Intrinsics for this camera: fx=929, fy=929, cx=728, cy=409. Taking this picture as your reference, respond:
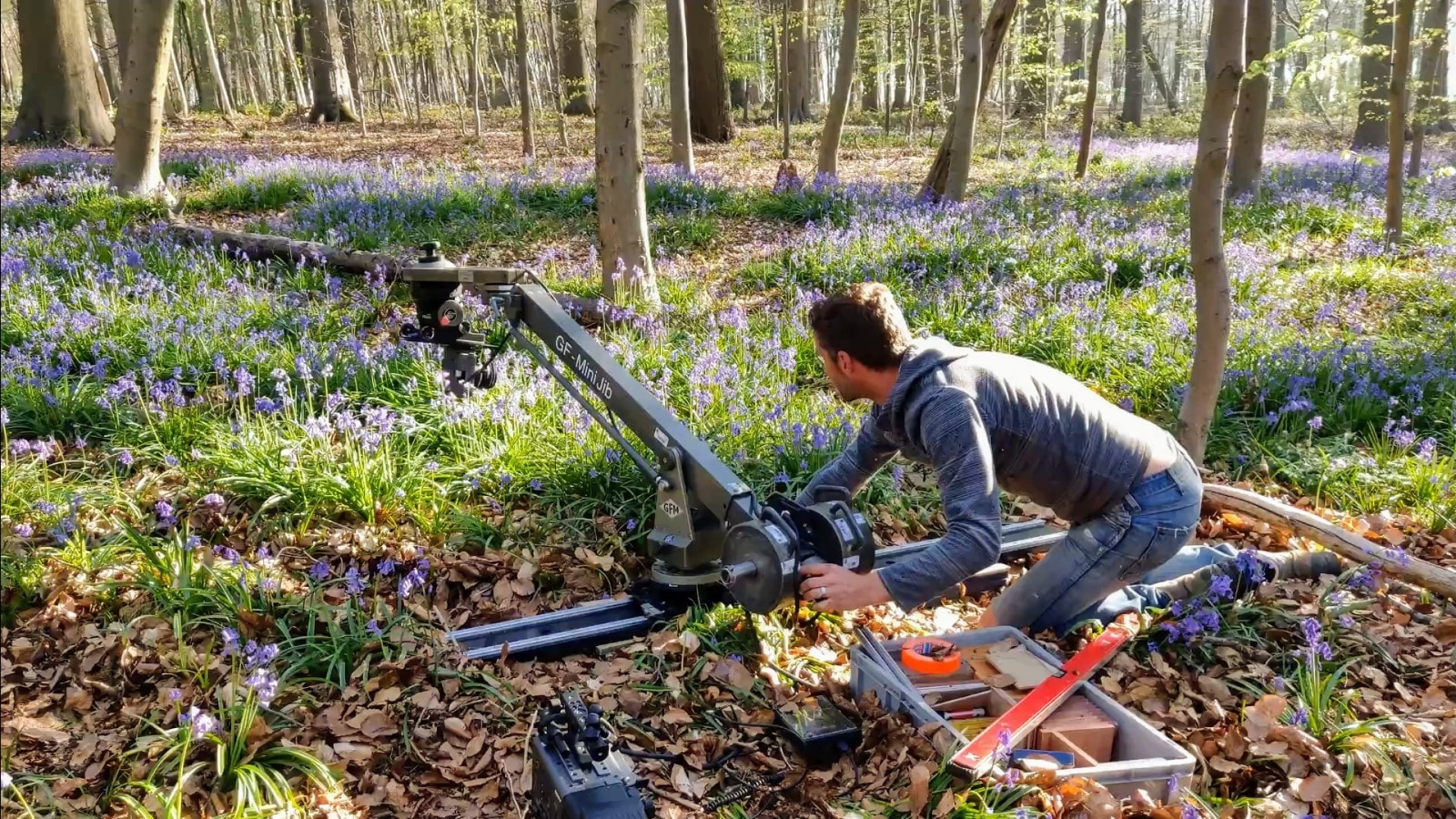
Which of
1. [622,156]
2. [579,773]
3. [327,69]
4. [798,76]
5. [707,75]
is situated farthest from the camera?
[798,76]

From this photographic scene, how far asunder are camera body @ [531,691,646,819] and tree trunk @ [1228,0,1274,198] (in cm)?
958

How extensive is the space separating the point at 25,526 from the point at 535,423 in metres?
2.29

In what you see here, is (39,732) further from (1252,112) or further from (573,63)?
(573,63)

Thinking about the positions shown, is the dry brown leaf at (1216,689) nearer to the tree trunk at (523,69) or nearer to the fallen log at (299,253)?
the fallen log at (299,253)

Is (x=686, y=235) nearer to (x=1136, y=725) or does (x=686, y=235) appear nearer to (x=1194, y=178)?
(x=1194, y=178)

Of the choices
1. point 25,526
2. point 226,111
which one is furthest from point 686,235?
point 226,111

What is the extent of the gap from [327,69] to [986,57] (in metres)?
18.5

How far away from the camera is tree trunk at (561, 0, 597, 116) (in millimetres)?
24969

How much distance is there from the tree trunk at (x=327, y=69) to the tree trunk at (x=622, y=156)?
19.0m

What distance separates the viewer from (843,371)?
3.41m

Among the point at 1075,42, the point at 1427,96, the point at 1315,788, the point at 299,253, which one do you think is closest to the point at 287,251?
the point at 299,253

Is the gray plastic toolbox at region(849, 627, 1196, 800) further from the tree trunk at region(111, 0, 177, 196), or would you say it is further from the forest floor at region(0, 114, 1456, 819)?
the tree trunk at region(111, 0, 177, 196)

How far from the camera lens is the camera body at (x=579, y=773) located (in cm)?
240

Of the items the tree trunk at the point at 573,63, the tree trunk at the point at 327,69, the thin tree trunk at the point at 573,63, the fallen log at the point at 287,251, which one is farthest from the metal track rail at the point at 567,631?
the tree trunk at the point at 573,63
